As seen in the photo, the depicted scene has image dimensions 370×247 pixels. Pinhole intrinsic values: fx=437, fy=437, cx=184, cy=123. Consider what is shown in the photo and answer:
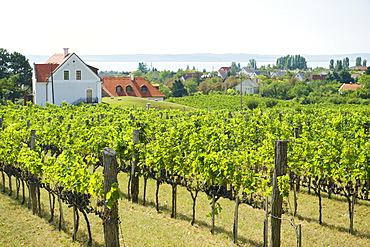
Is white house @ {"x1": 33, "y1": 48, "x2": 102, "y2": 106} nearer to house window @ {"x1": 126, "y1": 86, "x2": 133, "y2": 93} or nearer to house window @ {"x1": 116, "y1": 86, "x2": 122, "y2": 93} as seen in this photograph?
house window @ {"x1": 116, "y1": 86, "x2": 122, "y2": 93}

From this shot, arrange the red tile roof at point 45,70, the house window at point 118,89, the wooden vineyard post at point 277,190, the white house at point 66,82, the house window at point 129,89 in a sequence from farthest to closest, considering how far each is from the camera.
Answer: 1. the house window at point 129,89
2. the house window at point 118,89
3. the red tile roof at point 45,70
4. the white house at point 66,82
5. the wooden vineyard post at point 277,190

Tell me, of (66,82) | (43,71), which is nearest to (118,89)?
(66,82)

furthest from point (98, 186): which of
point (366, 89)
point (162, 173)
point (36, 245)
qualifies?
point (366, 89)

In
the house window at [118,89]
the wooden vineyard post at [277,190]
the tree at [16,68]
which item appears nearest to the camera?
the wooden vineyard post at [277,190]

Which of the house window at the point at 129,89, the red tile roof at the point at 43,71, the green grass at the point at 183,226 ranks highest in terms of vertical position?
the red tile roof at the point at 43,71

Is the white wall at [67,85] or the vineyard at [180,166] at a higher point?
the white wall at [67,85]

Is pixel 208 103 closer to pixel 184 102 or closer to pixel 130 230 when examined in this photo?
pixel 184 102

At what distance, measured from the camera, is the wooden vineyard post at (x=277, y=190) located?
27.0 ft

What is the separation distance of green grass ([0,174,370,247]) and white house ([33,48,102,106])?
1375 inches

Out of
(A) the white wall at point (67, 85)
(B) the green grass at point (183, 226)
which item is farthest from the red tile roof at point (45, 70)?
(B) the green grass at point (183, 226)

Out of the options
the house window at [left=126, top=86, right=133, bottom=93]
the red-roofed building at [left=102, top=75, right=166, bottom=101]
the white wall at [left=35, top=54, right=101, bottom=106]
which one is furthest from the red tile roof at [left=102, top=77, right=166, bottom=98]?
the white wall at [left=35, top=54, right=101, bottom=106]

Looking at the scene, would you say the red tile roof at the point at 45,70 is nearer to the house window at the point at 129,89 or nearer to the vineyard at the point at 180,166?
the house window at the point at 129,89

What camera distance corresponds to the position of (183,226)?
1138 cm

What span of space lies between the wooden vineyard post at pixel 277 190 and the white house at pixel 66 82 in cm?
4126
